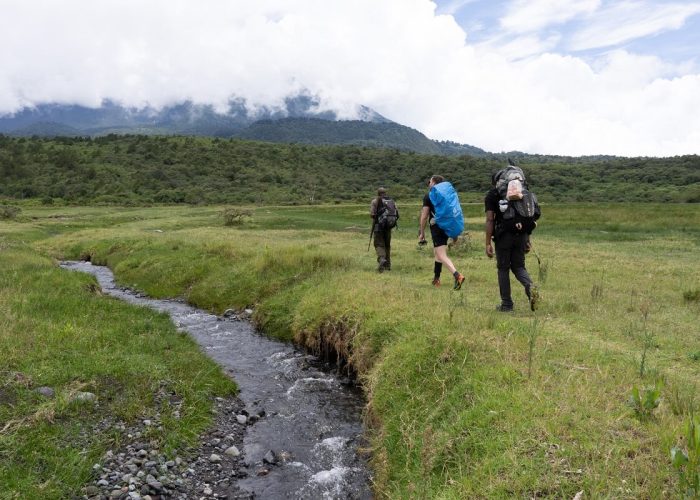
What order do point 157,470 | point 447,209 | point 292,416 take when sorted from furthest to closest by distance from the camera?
point 447,209
point 292,416
point 157,470

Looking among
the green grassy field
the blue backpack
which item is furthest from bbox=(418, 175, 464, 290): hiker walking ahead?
the green grassy field

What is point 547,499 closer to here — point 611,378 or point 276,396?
point 611,378

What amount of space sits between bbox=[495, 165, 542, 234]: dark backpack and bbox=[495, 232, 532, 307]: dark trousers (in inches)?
8.7

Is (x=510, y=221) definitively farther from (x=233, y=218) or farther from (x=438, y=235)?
(x=233, y=218)

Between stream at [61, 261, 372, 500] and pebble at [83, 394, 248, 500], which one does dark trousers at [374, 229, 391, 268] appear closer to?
stream at [61, 261, 372, 500]

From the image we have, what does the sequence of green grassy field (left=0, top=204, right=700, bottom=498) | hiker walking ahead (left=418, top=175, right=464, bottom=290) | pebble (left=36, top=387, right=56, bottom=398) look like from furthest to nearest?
hiker walking ahead (left=418, top=175, right=464, bottom=290) < pebble (left=36, top=387, right=56, bottom=398) < green grassy field (left=0, top=204, right=700, bottom=498)

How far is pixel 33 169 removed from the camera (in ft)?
346

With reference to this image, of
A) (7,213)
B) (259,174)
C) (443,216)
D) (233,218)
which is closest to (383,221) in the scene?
(443,216)

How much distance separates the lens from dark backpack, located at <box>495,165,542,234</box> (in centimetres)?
1017

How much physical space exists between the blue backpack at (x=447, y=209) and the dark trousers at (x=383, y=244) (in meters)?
4.06

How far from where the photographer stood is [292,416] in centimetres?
989

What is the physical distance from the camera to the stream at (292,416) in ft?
25.0

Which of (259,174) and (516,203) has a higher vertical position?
(259,174)

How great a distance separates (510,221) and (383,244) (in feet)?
25.4
